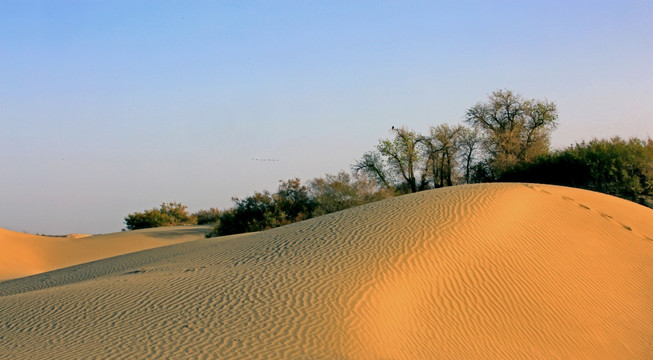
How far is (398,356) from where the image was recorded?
7605mm

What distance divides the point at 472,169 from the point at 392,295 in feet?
88.2

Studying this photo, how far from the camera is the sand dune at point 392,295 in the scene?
7.79 metres

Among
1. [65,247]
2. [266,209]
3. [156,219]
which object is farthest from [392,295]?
[156,219]

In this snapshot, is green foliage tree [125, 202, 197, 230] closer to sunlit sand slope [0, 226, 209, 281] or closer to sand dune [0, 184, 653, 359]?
sunlit sand slope [0, 226, 209, 281]

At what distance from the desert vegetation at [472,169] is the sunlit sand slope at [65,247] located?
10.7ft

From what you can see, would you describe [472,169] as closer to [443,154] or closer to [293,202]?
[443,154]

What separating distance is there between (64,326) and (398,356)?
5.05 meters

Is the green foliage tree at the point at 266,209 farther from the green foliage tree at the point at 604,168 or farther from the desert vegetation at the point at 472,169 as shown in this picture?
the green foliage tree at the point at 604,168

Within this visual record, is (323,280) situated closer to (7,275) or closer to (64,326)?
(64,326)

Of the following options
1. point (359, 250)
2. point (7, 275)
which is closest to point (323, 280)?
point (359, 250)

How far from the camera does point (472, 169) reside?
3503 centimetres

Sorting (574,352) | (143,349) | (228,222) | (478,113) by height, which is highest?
(478,113)

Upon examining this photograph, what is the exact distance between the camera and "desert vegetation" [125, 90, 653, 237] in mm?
25328

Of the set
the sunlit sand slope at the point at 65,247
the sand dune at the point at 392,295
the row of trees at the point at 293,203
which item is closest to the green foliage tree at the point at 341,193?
the row of trees at the point at 293,203
